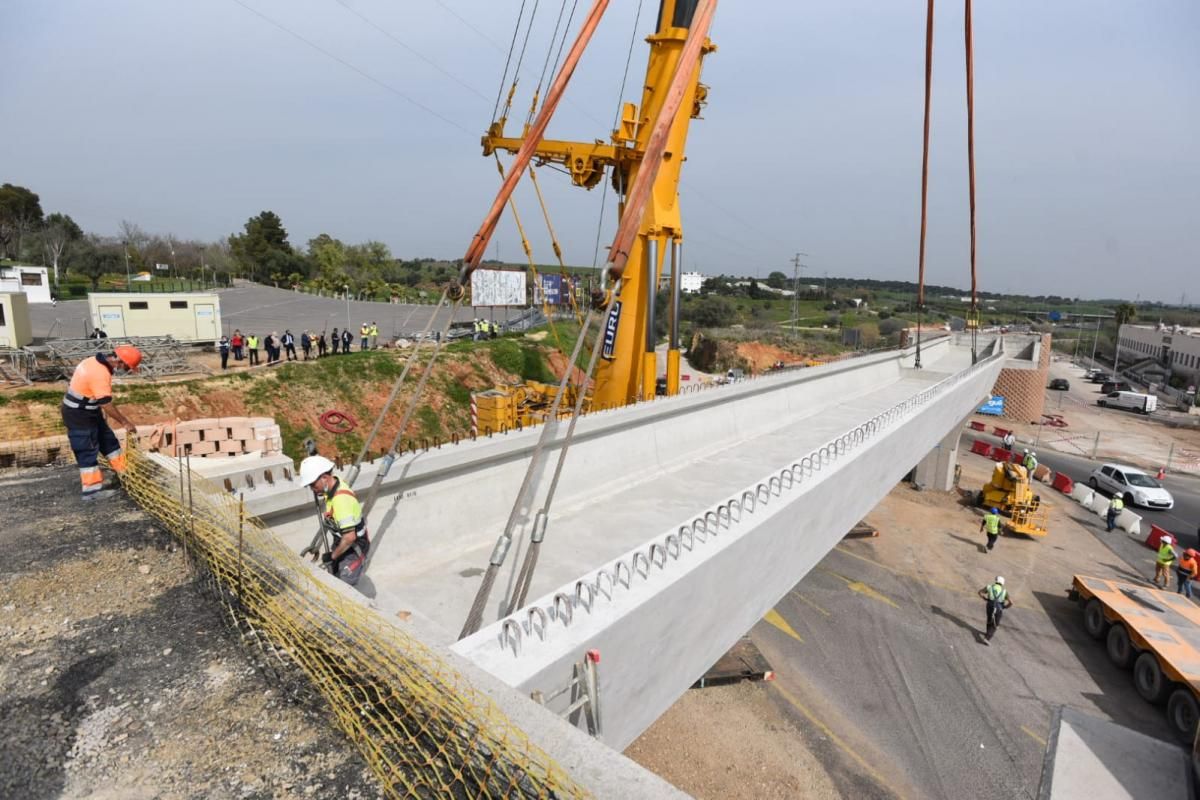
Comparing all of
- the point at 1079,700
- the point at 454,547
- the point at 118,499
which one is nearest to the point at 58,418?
the point at 118,499

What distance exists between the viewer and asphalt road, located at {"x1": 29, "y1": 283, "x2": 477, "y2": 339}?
30.4 metres

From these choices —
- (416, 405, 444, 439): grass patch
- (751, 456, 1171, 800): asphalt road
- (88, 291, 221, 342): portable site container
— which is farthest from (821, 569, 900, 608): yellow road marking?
(88, 291, 221, 342): portable site container

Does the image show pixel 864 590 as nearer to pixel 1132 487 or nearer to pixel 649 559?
pixel 649 559

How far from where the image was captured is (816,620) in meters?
16.8

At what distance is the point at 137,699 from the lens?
11.7 feet

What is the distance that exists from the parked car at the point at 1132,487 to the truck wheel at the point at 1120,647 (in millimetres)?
17378

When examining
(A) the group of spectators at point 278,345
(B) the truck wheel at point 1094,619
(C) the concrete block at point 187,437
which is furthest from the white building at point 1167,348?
(C) the concrete block at point 187,437

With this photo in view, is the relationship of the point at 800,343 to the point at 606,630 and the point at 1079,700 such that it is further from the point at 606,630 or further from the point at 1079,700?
the point at 606,630

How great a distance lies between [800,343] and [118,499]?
50065mm

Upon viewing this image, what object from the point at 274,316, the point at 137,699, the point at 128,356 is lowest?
the point at 137,699

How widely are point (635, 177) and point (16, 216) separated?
8190 centimetres

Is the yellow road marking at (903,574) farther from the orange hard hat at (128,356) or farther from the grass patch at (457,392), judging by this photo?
the orange hard hat at (128,356)

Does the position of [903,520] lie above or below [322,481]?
below

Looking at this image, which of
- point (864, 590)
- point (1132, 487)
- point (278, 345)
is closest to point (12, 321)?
point (278, 345)
